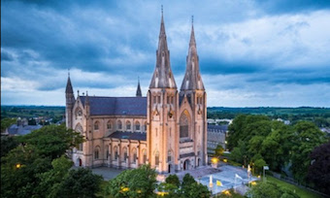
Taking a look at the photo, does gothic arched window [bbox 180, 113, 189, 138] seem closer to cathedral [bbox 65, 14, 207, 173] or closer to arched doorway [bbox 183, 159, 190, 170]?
cathedral [bbox 65, 14, 207, 173]

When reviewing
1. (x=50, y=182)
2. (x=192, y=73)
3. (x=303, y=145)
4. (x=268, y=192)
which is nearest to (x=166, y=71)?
(x=192, y=73)

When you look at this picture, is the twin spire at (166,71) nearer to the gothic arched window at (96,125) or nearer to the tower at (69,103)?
the gothic arched window at (96,125)

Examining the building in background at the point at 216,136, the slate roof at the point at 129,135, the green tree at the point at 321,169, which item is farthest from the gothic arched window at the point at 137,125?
the building in background at the point at 216,136

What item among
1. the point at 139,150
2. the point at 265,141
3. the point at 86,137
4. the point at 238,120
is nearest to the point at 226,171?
the point at 265,141

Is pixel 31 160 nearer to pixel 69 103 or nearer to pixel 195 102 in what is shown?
pixel 69 103

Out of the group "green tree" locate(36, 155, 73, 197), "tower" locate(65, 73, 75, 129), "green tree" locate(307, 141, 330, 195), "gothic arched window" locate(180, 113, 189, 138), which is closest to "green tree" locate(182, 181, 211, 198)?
"green tree" locate(36, 155, 73, 197)

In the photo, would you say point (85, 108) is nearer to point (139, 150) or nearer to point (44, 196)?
point (139, 150)
